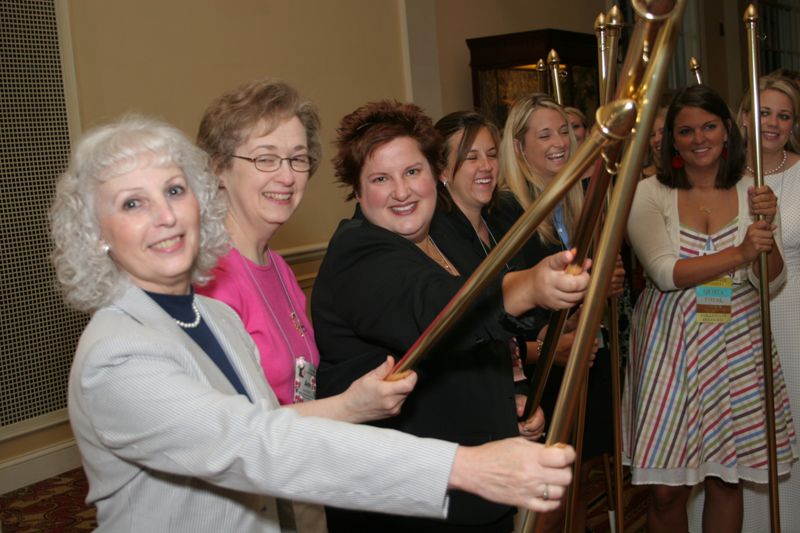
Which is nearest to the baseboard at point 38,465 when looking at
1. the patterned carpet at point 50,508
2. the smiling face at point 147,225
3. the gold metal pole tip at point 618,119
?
the patterned carpet at point 50,508

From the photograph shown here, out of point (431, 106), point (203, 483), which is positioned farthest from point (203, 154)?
point (431, 106)

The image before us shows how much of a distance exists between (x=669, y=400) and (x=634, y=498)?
4.28 ft

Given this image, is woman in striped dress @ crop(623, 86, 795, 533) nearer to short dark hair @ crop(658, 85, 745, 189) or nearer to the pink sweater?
short dark hair @ crop(658, 85, 745, 189)

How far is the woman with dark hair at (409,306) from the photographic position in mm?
1756

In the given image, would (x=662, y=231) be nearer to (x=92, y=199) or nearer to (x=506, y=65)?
(x=92, y=199)

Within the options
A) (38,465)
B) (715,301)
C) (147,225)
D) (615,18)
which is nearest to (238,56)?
(38,465)

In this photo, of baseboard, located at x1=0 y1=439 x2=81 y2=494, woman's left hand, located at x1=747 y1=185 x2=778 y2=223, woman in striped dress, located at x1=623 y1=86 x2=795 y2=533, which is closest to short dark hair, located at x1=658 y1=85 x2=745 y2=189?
woman in striped dress, located at x1=623 y1=86 x2=795 y2=533

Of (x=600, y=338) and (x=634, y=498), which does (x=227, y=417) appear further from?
(x=634, y=498)

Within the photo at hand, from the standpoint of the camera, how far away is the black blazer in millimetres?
1864

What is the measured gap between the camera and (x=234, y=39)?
5129mm

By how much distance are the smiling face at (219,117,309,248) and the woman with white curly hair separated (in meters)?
0.39

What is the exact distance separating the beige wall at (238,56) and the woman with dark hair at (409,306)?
8.86 feet

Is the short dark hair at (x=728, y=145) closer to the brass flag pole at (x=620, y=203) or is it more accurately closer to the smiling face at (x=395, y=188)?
the smiling face at (x=395, y=188)

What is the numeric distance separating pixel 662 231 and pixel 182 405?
234cm
